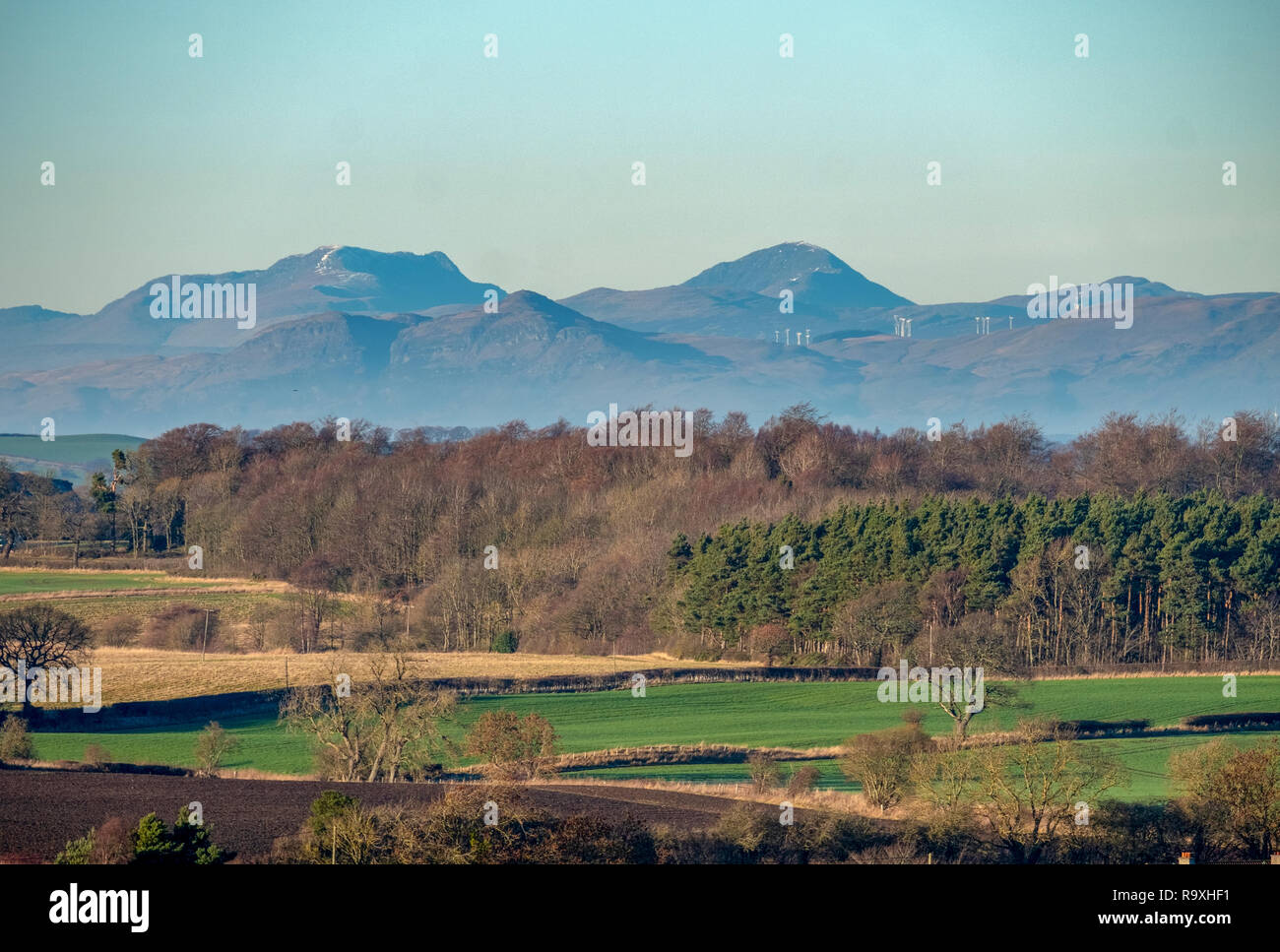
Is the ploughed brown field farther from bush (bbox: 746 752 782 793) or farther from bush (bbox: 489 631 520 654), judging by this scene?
bush (bbox: 489 631 520 654)

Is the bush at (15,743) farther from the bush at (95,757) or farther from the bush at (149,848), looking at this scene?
the bush at (149,848)

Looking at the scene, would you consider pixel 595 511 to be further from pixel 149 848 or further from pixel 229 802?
pixel 149 848

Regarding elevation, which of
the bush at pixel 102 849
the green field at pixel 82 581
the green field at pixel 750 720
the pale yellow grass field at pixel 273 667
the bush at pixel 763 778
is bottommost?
the green field at pixel 750 720

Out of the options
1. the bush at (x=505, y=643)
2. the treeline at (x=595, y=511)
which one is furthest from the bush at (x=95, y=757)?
the bush at (x=505, y=643)

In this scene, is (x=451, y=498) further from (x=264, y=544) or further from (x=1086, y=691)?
(x=1086, y=691)

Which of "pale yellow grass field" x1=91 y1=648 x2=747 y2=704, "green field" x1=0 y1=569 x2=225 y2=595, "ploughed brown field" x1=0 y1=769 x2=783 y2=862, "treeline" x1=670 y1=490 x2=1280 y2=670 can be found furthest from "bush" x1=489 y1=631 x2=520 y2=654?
"ploughed brown field" x1=0 y1=769 x2=783 y2=862

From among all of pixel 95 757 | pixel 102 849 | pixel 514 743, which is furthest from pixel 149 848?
pixel 95 757
